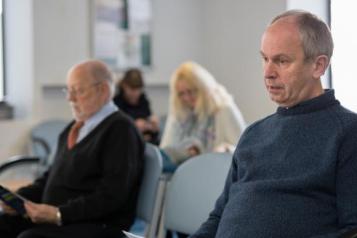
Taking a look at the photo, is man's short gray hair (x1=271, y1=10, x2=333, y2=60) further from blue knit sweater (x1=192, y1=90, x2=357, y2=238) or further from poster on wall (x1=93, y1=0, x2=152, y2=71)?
poster on wall (x1=93, y1=0, x2=152, y2=71)

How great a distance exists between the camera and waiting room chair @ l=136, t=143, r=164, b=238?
2.85m

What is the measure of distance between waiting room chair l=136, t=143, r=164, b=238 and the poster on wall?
2925 millimetres

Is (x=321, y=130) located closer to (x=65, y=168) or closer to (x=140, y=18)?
(x=65, y=168)

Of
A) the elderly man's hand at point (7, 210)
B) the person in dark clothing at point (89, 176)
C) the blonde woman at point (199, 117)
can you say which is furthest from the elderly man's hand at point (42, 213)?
the blonde woman at point (199, 117)

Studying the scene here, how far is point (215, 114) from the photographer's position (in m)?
4.01

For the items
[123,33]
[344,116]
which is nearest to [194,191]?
[344,116]

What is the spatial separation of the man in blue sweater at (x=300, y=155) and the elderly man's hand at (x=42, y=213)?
3.23 feet

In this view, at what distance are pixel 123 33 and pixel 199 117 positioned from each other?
2.10 meters

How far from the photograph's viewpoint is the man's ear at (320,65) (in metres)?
1.87

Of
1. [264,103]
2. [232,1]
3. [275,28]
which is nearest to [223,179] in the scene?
[275,28]

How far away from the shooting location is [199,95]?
159 inches

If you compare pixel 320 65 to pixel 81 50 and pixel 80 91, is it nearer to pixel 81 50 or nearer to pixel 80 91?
pixel 80 91

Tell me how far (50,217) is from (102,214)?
21 cm

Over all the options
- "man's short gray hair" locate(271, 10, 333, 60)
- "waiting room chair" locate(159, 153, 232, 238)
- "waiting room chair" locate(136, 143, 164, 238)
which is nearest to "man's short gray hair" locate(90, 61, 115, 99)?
"waiting room chair" locate(136, 143, 164, 238)
